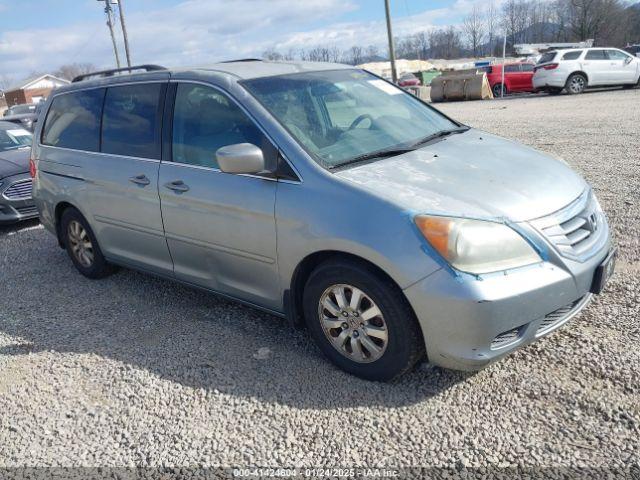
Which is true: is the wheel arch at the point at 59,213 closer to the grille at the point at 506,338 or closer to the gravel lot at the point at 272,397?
the gravel lot at the point at 272,397

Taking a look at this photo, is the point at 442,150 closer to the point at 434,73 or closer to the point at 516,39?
the point at 434,73

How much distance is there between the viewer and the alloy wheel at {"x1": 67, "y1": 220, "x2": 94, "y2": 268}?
496 centimetres

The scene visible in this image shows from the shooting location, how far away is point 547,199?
9.43 feet

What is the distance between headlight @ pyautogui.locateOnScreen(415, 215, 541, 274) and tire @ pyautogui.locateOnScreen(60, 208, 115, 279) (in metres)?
3.31

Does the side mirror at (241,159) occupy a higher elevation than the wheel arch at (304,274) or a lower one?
higher

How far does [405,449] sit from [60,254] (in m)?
4.92

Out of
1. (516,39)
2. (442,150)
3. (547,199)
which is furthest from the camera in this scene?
(516,39)

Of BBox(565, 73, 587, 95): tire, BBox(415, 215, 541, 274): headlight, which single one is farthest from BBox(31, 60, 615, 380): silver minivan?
BBox(565, 73, 587, 95): tire

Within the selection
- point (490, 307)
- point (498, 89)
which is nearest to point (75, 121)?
point (490, 307)

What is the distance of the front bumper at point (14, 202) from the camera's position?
23.5 feet

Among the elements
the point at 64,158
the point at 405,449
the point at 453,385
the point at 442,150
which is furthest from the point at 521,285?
the point at 64,158

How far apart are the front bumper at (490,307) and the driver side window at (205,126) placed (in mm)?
1408

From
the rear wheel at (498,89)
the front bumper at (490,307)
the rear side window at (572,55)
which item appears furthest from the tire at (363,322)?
the rear wheel at (498,89)

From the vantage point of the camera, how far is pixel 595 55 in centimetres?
2030
